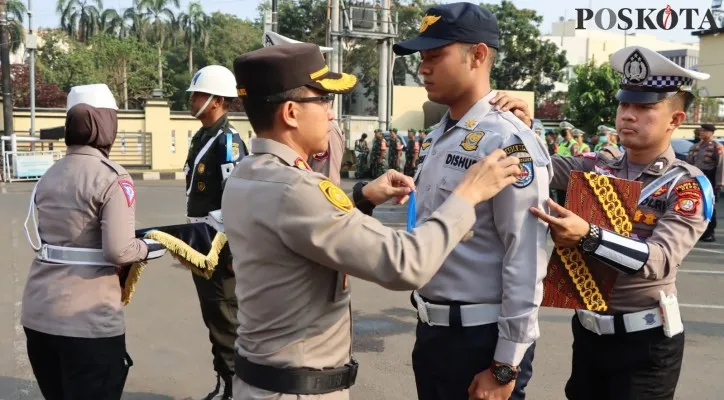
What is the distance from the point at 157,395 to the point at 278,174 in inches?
123

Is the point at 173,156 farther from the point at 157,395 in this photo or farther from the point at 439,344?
the point at 439,344

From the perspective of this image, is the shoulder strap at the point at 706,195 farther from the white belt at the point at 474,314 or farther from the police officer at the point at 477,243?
the white belt at the point at 474,314

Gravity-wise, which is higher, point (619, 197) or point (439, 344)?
point (619, 197)

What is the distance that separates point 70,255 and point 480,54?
1963 millimetres

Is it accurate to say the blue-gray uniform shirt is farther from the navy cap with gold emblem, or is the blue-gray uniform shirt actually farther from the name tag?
the navy cap with gold emblem

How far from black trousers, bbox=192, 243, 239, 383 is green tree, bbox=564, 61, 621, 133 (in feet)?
81.5

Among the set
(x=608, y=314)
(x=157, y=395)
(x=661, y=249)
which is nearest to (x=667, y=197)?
(x=661, y=249)

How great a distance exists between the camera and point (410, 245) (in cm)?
185

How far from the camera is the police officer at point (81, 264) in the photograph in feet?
10.0

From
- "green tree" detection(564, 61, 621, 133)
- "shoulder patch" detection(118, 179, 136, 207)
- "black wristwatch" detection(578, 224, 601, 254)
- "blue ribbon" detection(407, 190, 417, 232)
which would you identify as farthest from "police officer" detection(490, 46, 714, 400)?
"green tree" detection(564, 61, 621, 133)

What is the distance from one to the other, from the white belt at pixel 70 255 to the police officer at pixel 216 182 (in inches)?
47.5

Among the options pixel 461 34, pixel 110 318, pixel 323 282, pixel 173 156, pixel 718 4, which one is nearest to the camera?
pixel 323 282

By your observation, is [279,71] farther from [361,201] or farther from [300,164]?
[361,201]

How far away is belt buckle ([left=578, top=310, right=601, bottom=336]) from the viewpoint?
269 centimetres
